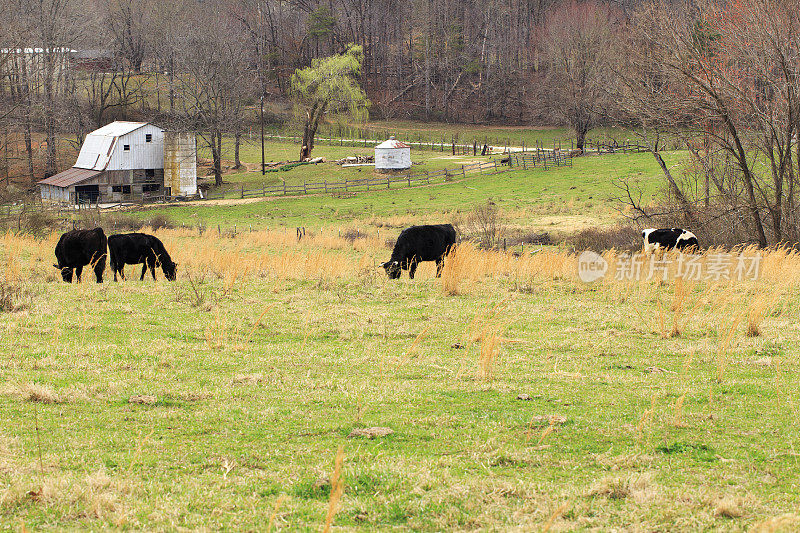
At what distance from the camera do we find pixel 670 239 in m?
20.4

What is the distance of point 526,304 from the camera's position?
13.7 m

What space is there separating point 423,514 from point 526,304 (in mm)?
8896

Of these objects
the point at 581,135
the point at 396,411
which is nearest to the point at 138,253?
the point at 396,411

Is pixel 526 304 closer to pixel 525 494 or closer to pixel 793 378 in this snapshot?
pixel 793 378

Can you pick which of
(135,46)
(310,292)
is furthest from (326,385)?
(135,46)

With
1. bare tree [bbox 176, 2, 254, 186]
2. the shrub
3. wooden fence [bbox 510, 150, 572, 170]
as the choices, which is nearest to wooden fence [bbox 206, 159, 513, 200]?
wooden fence [bbox 510, 150, 572, 170]

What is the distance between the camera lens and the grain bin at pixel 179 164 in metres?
62.8

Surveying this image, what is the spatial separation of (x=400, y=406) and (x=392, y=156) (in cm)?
6194

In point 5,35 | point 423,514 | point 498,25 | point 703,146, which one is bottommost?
point 423,514

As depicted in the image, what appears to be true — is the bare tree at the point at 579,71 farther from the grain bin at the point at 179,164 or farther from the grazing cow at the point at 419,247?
the grazing cow at the point at 419,247

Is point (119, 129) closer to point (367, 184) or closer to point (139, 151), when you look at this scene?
point (139, 151)

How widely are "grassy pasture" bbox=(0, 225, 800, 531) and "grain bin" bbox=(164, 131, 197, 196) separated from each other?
166 ft

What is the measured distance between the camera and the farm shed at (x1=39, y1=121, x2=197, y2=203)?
202ft

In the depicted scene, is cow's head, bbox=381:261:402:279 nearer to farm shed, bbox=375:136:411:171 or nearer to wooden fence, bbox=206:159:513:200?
wooden fence, bbox=206:159:513:200
